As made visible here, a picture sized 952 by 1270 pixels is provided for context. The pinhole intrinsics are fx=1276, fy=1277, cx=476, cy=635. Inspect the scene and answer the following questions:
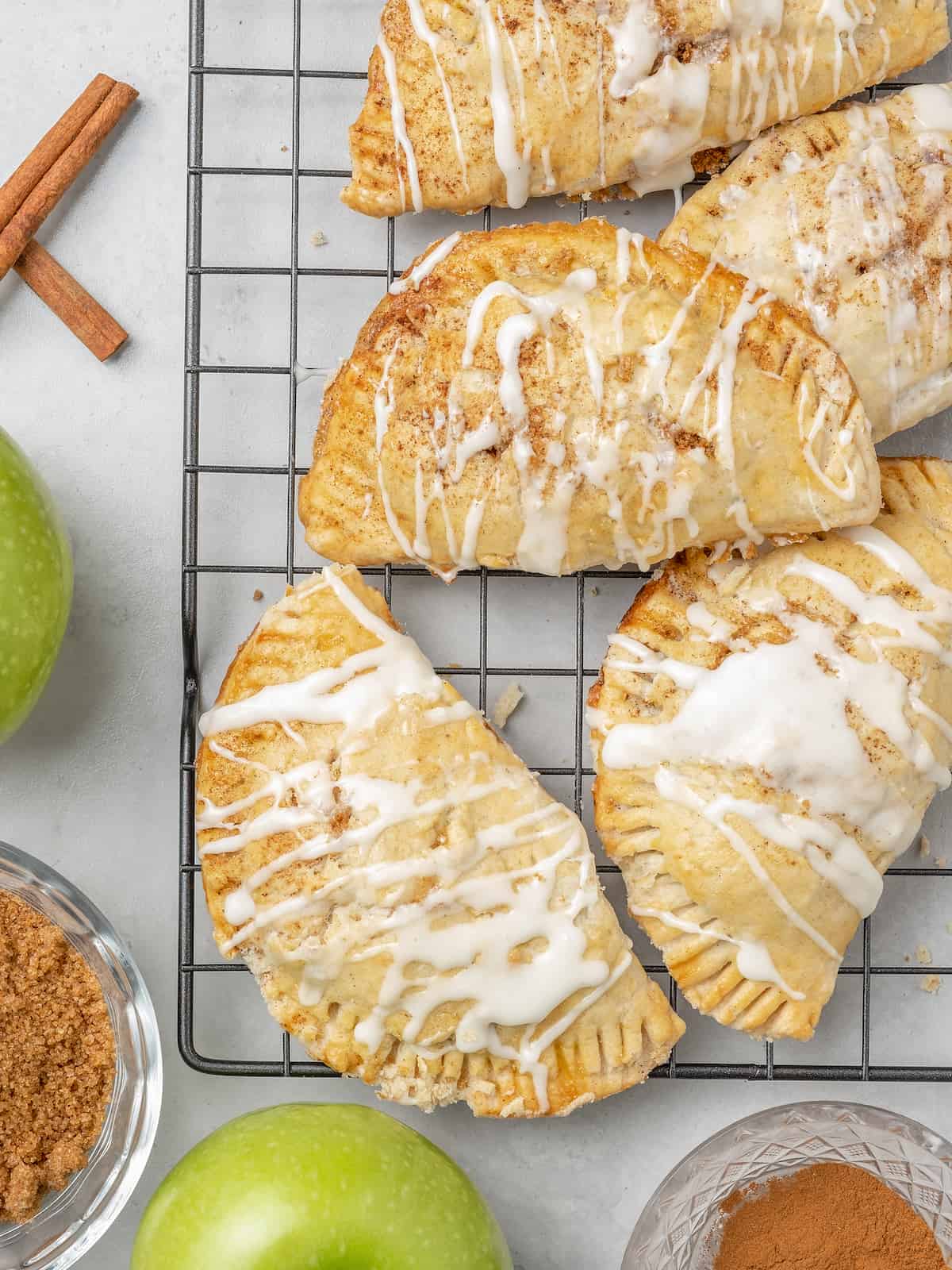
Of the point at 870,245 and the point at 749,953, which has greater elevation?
the point at 870,245

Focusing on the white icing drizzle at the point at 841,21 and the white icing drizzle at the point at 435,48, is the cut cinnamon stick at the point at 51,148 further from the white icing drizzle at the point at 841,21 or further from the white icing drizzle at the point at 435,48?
the white icing drizzle at the point at 841,21

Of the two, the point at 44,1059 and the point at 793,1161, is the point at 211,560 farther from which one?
the point at 793,1161

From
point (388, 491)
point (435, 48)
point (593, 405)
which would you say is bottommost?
point (388, 491)

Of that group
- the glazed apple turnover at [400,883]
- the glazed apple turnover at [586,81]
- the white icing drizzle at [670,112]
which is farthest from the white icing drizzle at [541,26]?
the glazed apple turnover at [400,883]

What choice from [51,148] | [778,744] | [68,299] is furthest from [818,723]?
[51,148]

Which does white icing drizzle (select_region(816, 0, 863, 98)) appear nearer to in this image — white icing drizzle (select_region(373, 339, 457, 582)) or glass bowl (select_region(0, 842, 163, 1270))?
white icing drizzle (select_region(373, 339, 457, 582))

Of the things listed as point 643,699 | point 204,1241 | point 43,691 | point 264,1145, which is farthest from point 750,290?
point 204,1241

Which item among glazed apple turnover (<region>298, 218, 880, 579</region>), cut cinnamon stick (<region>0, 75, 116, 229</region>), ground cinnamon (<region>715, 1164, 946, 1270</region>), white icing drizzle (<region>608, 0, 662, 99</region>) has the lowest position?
ground cinnamon (<region>715, 1164, 946, 1270</region>)

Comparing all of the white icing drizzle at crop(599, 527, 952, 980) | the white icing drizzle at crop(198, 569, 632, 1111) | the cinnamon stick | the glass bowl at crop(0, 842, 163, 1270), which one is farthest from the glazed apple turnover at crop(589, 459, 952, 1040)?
the cinnamon stick
